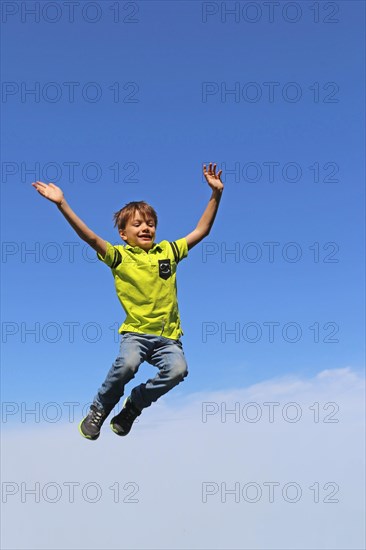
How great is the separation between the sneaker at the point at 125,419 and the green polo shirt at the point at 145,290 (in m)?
1.16

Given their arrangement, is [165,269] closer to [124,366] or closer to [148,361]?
[148,361]

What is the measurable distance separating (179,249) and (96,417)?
2601mm

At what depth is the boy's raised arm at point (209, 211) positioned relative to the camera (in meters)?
13.4

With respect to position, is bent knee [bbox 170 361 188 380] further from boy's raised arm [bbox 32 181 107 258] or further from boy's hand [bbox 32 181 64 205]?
boy's hand [bbox 32 181 64 205]

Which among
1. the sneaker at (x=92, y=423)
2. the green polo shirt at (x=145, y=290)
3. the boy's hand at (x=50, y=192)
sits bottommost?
the sneaker at (x=92, y=423)

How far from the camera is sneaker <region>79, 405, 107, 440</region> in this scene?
42.9 ft

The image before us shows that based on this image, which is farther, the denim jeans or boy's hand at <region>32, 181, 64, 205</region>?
the denim jeans

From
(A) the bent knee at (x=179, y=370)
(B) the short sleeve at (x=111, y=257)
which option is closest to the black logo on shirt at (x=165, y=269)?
(B) the short sleeve at (x=111, y=257)

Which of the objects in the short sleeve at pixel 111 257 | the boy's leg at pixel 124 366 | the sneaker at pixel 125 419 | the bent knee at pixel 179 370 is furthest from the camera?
the sneaker at pixel 125 419

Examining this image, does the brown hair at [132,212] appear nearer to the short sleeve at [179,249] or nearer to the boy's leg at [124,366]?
the short sleeve at [179,249]

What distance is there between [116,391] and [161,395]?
0.63 metres

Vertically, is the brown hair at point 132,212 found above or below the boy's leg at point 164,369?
above

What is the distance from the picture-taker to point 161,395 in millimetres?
13148

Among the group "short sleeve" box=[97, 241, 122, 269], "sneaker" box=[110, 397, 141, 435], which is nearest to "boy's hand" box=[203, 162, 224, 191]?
"short sleeve" box=[97, 241, 122, 269]
